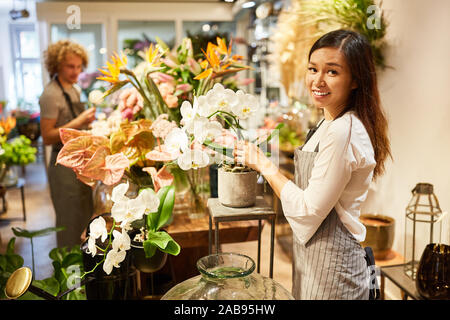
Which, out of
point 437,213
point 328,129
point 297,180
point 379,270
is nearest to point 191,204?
point 297,180

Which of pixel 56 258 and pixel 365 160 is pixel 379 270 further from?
pixel 56 258

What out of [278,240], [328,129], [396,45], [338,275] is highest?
[396,45]

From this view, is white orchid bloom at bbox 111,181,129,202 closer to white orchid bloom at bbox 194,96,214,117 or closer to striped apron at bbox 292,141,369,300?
white orchid bloom at bbox 194,96,214,117

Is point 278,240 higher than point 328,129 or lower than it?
lower

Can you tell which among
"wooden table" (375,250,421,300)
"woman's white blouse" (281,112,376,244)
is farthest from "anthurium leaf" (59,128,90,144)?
"wooden table" (375,250,421,300)

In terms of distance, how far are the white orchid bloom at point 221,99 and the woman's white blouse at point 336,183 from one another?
217mm

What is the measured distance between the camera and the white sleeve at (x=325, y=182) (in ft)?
2.75

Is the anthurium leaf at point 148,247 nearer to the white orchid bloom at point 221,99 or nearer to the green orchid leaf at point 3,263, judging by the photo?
the white orchid bloom at point 221,99

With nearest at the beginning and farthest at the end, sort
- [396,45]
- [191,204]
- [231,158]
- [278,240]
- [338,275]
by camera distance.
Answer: [231,158] → [338,275] → [191,204] → [396,45] → [278,240]

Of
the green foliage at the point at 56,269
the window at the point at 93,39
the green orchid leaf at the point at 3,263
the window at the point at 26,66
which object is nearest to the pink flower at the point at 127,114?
the green foliage at the point at 56,269

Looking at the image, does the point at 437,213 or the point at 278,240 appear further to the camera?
the point at 278,240

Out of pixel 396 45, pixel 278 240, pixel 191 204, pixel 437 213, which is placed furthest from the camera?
pixel 278 240

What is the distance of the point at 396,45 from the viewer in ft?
6.95

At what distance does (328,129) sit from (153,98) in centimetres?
67
